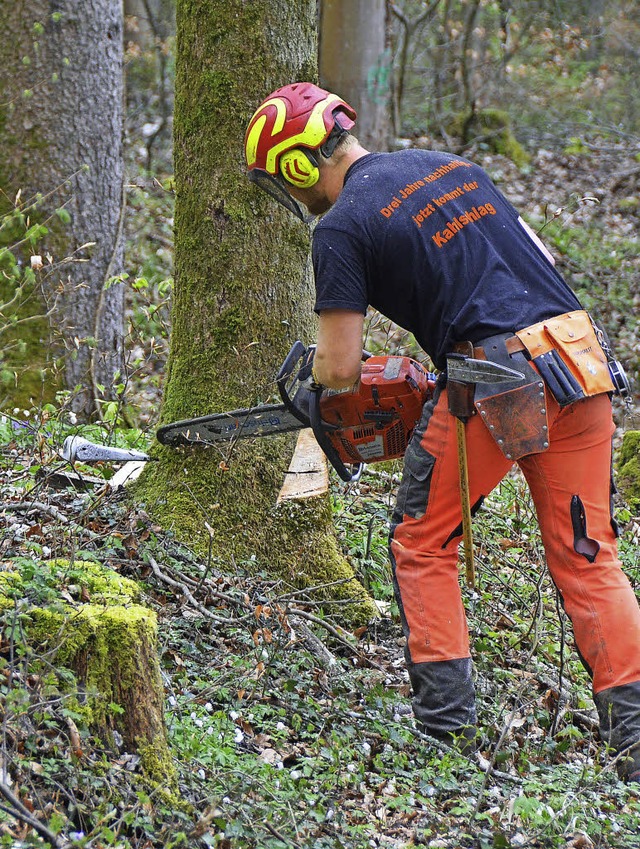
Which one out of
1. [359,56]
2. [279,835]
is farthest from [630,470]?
[359,56]

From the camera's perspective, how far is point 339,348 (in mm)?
3338

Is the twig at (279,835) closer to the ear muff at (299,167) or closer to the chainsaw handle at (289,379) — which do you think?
the chainsaw handle at (289,379)

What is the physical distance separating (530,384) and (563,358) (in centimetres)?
17

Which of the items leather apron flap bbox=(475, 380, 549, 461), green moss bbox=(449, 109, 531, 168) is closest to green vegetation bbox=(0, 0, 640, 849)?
leather apron flap bbox=(475, 380, 549, 461)

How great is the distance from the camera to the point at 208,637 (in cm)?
378

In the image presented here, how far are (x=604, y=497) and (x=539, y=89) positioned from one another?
16355 millimetres

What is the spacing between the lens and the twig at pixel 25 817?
202 cm

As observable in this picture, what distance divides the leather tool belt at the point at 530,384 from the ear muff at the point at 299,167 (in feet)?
2.89

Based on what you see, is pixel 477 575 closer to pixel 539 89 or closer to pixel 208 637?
pixel 208 637

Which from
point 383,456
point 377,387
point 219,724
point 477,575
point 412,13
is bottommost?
point 477,575

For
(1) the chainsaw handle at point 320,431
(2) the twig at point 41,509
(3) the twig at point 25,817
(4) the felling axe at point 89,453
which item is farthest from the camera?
(4) the felling axe at point 89,453

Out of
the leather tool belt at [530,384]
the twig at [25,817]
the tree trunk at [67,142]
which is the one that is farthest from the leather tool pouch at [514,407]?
the tree trunk at [67,142]

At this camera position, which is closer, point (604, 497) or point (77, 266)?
point (604, 497)

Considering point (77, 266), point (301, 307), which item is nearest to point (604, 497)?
point (301, 307)
